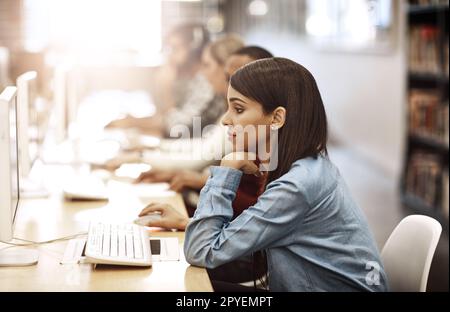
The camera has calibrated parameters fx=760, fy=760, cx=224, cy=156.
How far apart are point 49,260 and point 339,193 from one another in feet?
2.41

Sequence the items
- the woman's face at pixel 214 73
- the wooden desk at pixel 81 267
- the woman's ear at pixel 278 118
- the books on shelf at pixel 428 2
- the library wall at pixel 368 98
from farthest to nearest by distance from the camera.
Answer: the library wall at pixel 368 98
the books on shelf at pixel 428 2
the woman's face at pixel 214 73
the woman's ear at pixel 278 118
the wooden desk at pixel 81 267

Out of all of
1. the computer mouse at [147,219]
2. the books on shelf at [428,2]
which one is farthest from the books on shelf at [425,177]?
the computer mouse at [147,219]

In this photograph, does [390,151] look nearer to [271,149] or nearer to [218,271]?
[218,271]

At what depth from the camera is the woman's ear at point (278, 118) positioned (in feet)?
5.85

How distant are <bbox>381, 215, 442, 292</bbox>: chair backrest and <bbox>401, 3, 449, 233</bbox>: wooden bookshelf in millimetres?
2680

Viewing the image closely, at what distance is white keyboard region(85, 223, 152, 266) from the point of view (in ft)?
5.90

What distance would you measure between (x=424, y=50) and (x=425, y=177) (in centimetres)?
86

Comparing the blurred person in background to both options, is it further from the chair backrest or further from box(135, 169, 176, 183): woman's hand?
the chair backrest

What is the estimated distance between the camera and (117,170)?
3291mm

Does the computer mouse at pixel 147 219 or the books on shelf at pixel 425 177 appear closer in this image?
the computer mouse at pixel 147 219

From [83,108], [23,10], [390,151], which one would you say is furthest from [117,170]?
[23,10]

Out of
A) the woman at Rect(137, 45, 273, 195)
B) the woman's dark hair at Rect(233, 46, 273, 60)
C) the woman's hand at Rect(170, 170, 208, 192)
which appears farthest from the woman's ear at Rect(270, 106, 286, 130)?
the woman's hand at Rect(170, 170, 208, 192)

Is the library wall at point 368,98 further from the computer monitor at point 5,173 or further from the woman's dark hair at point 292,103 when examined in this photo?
the computer monitor at point 5,173

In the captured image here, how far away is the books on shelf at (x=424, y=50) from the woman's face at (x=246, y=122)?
3256mm
